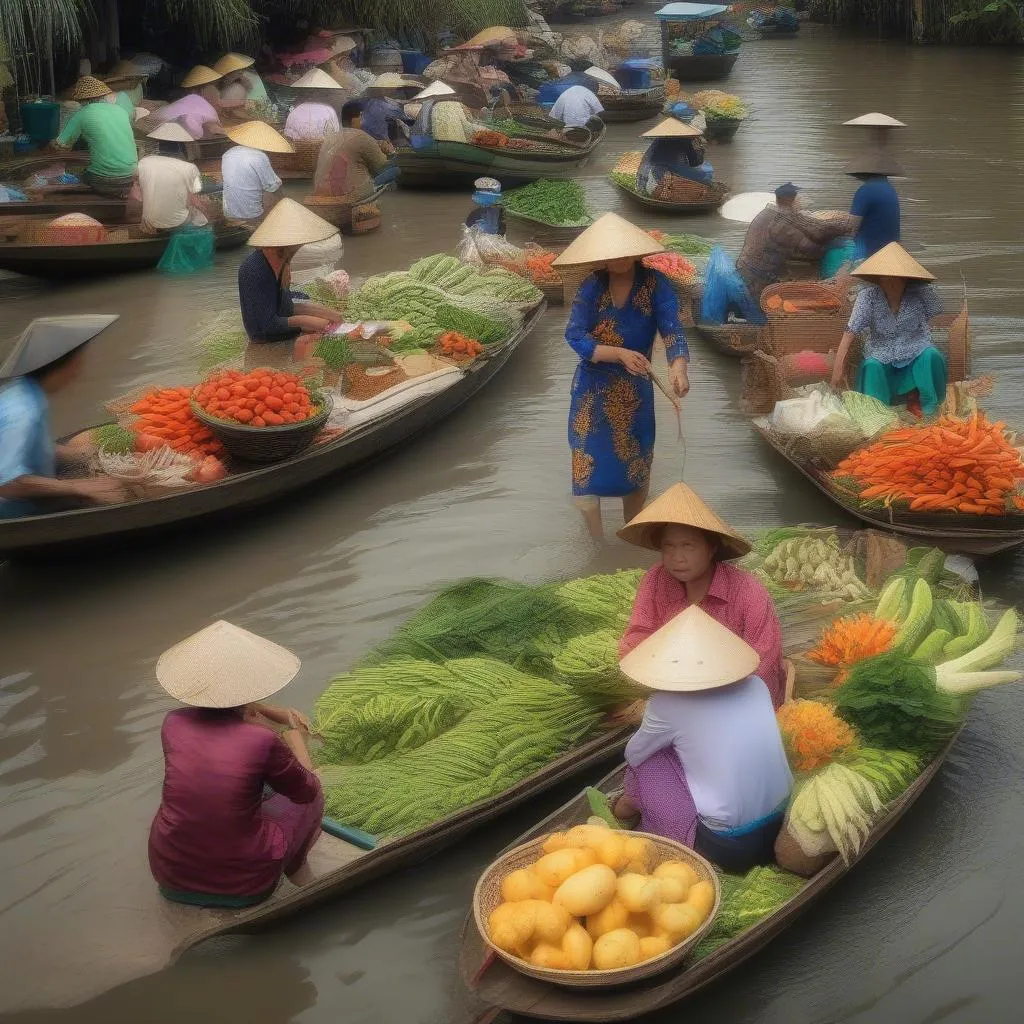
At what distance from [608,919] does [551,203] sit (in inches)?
400

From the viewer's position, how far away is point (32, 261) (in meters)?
11.0

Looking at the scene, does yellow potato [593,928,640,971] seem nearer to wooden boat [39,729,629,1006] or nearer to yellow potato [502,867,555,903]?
yellow potato [502,867,555,903]

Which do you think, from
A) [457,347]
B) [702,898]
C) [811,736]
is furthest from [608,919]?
[457,347]

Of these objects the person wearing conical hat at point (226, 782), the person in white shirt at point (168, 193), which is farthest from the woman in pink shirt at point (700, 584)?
the person in white shirt at point (168, 193)

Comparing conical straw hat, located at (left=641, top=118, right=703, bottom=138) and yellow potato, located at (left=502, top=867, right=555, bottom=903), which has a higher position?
conical straw hat, located at (left=641, top=118, right=703, bottom=138)

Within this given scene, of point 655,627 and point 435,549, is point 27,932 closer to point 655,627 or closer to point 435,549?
point 655,627

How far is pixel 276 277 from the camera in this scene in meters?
7.63


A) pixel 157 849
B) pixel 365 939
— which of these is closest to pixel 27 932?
pixel 157 849

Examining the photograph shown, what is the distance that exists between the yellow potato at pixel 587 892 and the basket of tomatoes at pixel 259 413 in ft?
12.2

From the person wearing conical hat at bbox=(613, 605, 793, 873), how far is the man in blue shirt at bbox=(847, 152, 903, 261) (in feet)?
18.3

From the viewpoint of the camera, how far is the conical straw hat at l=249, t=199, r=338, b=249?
7.38 meters

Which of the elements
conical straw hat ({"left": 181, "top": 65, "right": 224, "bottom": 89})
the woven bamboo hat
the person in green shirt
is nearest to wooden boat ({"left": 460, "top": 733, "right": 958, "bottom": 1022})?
the person in green shirt

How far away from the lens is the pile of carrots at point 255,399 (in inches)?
262

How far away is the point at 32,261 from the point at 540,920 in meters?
9.08
